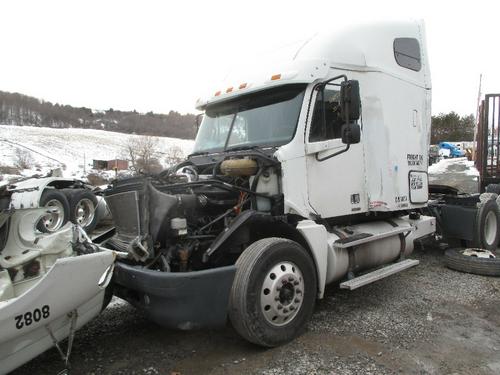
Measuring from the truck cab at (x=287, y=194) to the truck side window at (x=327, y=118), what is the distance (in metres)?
0.01

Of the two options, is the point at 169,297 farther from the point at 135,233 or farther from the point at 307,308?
the point at 307,308

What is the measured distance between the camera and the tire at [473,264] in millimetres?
5926

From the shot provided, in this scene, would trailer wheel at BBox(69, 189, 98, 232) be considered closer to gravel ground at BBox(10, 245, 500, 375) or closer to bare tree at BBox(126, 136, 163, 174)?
bare tree at BBox(126, 136, 163, 174)

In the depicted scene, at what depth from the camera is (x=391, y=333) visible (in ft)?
13.1

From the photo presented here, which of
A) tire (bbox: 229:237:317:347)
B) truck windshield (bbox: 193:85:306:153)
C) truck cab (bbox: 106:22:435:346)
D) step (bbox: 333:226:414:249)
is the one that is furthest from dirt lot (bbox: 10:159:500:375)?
truck windshield (bbox: 193:85:306:153)

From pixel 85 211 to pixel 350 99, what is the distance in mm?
7926

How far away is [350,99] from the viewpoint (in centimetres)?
407

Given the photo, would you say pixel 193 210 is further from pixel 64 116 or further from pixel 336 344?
pixel 64 116

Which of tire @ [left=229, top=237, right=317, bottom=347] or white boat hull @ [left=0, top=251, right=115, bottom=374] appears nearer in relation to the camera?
white boat hull @ [left=0, top=251, right=115, bottom=374]

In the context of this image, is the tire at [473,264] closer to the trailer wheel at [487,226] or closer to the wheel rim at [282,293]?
the trailer wheel at [487,226]

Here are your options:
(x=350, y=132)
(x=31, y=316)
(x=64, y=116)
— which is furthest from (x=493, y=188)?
(x=64, y=116)

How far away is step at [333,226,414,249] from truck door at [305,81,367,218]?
1.02ft

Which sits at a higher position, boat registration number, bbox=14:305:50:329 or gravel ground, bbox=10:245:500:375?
boat registration number, bbox=14:305:50:329

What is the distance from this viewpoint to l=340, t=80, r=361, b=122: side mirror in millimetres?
4074
